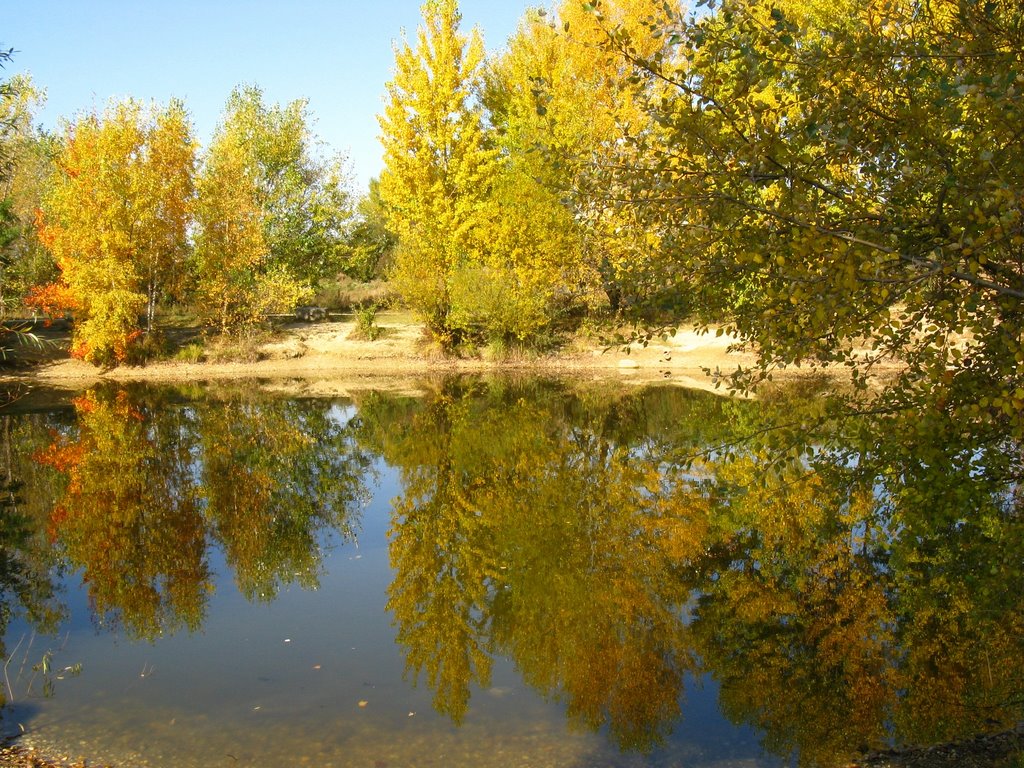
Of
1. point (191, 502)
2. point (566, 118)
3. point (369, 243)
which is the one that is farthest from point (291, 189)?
point (191, 502)

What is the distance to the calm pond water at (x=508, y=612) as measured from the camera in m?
6.77

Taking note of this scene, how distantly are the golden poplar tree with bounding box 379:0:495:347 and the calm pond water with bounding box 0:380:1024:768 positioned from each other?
16.7 m

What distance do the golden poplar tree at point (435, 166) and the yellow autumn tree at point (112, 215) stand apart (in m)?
8.22

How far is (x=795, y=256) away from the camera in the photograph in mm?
5707

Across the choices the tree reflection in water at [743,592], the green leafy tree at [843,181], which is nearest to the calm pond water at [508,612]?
the tree reflection in water at [743,592]

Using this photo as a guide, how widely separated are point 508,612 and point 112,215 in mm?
26968

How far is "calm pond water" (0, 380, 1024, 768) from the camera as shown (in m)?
6.77

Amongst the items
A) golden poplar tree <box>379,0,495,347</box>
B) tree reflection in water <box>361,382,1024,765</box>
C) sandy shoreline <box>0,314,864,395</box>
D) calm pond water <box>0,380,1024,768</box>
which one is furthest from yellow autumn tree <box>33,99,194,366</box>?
tree reflection in water <box>361,382,1024,765</box>

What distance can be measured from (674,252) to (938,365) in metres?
2.06

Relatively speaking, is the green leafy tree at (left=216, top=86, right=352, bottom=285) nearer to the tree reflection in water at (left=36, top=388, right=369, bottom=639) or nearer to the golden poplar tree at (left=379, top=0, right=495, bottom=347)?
the golden poplar tree at (left=379, top=0, right=495, bottom=347)

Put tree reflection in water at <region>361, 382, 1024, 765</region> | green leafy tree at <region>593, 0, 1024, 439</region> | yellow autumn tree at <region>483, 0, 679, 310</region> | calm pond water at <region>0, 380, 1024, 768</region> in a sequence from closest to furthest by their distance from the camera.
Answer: green leafy tree at <region>593, 0, 1024, 439</region>
calm pond water at <region>0, 380, 1024, 768</region>
tree reflection in water at <region>361, 382, 1024, 765</region>
yellow autumn tree at <region>483, 0, 679, 310</region>

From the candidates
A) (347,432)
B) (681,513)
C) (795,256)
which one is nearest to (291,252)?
(347,432)

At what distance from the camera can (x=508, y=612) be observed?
9141 mm

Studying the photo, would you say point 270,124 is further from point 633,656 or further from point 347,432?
point 633,656
